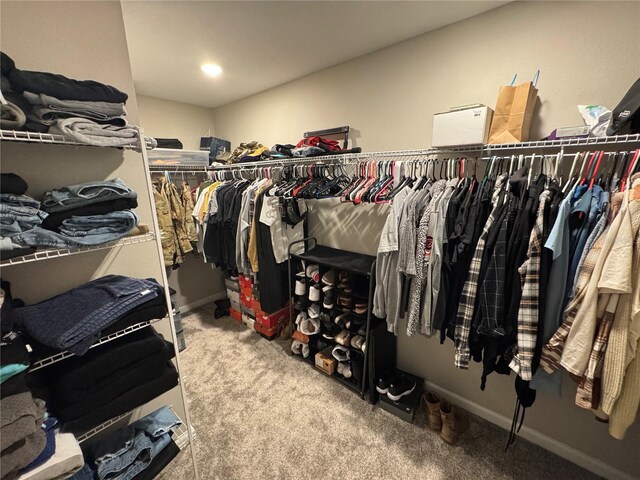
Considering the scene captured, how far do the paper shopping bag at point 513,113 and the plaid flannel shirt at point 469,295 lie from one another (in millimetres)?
210

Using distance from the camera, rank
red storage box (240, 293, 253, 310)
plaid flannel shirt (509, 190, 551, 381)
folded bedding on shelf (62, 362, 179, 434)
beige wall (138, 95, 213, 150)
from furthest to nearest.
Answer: beige wall (138, 95, 213, 150) → red storage box (240, 293, 253, 310) → plaid flannel shirt (509, 190, 551, 381) → folded bedding on shelf (62, 362, 179, 434)

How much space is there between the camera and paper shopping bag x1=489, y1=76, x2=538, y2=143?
121cm

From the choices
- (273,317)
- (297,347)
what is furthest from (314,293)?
(273,317)

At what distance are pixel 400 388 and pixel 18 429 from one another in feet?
6.02

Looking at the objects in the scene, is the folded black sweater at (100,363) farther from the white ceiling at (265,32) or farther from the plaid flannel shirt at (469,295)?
the white ceiling at (265,32)

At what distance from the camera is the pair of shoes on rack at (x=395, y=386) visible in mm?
1729

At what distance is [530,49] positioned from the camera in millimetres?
1341

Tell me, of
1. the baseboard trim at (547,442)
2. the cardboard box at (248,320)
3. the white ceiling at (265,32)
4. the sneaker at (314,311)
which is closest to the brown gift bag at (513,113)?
the white ceiling at (265,32)

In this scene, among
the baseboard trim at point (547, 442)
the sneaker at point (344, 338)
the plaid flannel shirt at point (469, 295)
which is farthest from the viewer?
the sneaker at point (344, 338)

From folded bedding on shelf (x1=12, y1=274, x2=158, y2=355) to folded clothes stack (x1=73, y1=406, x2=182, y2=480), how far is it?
61 cm

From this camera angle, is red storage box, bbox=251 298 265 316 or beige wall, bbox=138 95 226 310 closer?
red storage box, bbox=251 298 265 316

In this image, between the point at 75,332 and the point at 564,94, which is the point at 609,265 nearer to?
the point at 564,94

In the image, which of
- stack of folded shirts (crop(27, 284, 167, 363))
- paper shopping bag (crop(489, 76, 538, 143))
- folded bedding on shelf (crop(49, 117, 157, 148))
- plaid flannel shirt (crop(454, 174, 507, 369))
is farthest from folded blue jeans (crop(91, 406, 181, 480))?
paper shopping bag (crop(489, 76, 538, 143))

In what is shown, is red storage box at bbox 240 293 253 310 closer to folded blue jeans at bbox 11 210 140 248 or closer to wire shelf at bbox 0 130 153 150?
folded blue jeans at bbox 11 210 140 248
